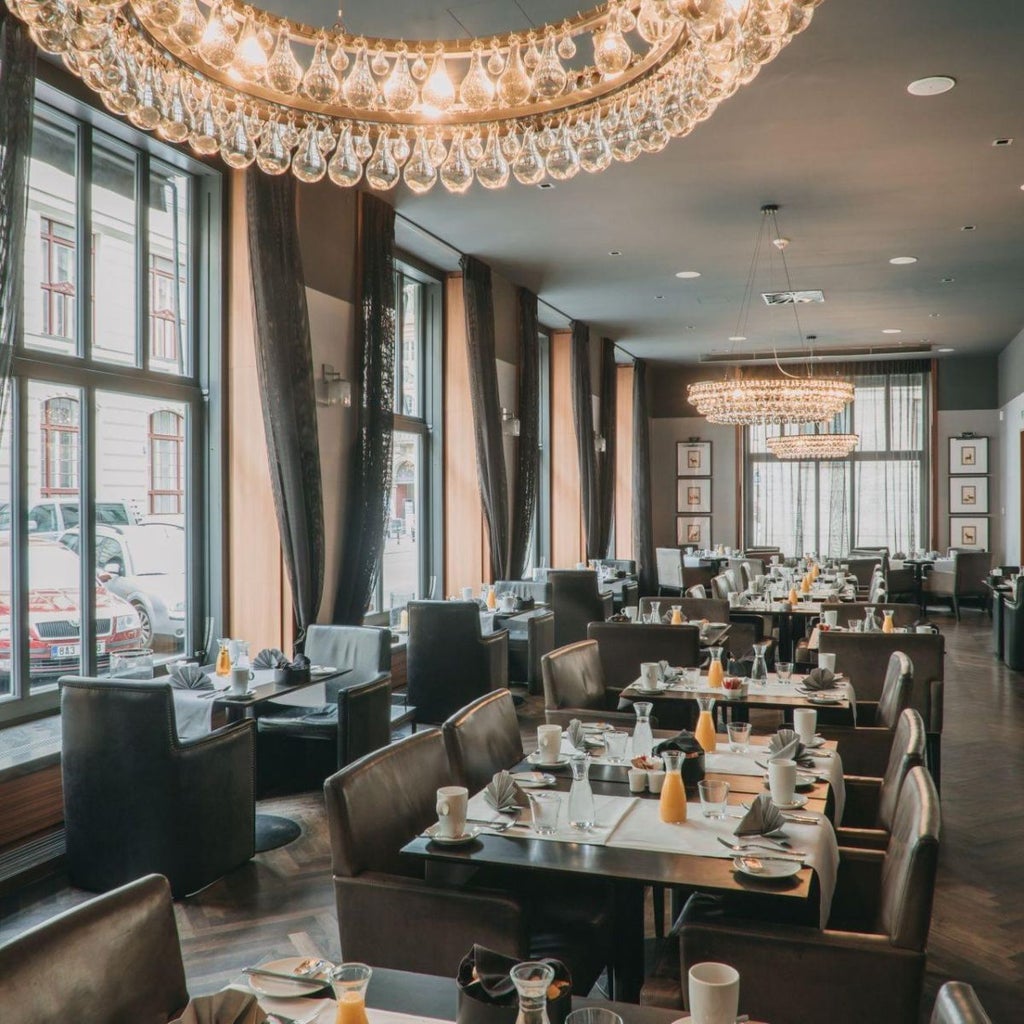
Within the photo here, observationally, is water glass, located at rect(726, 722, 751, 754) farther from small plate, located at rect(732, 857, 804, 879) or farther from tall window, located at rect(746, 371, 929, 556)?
tall window, located at rect(746, 371, 929, 556)

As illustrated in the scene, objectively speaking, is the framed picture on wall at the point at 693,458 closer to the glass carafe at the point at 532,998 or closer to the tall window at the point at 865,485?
the tall window at the point at 865,485

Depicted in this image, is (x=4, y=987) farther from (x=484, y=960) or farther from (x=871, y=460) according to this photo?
(x=871, y=460)

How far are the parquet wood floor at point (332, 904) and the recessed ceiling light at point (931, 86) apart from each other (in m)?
3.81

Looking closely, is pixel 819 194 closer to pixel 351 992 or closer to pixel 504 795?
pixel 504 795

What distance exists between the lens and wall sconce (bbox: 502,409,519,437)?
9711 mm

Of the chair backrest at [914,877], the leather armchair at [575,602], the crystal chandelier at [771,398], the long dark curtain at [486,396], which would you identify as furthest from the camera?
the crystal chandelier at [771,398]

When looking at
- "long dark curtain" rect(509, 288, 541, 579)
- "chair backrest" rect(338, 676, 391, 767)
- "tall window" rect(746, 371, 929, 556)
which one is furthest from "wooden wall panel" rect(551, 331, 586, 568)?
"chair backrest" rect(338, 676, 391, 767)

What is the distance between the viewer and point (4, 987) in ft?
4.72

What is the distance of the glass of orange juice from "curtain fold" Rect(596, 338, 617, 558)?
11.0 meters

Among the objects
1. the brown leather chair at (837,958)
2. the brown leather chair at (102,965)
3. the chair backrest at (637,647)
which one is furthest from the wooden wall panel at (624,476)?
the brown leather chair at (102,965)

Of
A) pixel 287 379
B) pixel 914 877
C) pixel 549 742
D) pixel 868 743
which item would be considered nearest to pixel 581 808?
pixel 549 742

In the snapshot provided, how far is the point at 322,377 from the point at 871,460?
11479mm

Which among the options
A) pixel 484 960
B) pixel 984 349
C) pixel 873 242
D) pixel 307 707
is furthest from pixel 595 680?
pixel 984 349

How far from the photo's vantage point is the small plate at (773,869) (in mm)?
2162
